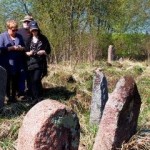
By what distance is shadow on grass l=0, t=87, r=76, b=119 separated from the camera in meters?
9.27

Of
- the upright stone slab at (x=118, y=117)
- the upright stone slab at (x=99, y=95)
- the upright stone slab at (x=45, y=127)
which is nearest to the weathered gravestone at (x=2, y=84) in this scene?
the upright stone slab at (x=99, y=95)

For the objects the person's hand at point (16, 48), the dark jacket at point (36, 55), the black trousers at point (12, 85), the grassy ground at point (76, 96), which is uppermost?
the person's hand at point (16, 48)

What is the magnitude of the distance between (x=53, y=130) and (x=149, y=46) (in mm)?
30539

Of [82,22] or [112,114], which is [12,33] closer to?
[112,114]

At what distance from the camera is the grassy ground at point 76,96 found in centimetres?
799

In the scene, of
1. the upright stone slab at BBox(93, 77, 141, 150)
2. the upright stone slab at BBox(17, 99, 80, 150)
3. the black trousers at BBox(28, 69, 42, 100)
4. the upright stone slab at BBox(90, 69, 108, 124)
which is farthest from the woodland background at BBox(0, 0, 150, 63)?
the upright stone slab at BBox(17, 99, 80, 150)

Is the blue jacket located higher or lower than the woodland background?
higher

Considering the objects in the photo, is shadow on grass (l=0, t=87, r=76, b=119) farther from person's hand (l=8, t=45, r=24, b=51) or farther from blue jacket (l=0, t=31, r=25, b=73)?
person's hand (l=8, t=45, r=24, b=51)

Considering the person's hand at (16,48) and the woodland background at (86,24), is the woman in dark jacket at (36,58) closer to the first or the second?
the person's hand at (16,48)

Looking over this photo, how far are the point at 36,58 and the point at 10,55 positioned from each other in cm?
61

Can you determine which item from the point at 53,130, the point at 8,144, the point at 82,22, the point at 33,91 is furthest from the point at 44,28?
the point at 53,130

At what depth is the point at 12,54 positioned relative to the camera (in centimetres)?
995

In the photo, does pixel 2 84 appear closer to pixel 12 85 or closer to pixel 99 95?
pixel 12 85

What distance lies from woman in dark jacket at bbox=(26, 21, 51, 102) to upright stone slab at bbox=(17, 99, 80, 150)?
494 centimetres
